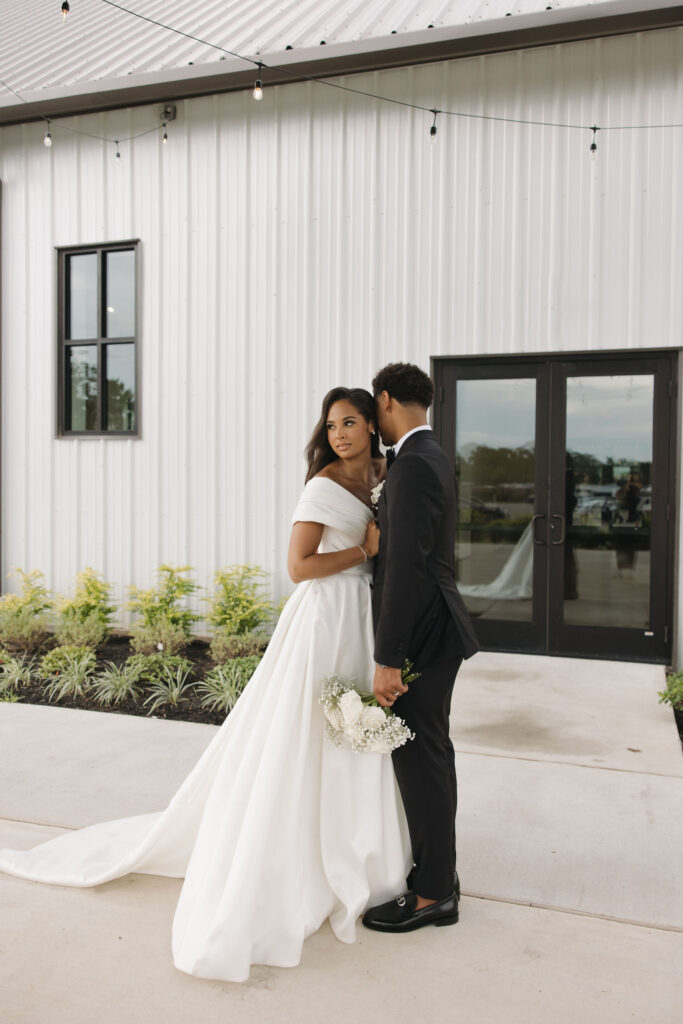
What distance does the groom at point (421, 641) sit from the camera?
8.39ft

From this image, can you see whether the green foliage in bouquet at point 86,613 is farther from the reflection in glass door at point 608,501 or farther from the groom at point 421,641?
the groom at point 421,641

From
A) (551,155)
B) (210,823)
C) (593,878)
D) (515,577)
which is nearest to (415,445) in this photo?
(210,823)

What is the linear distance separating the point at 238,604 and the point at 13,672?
185 centimetres

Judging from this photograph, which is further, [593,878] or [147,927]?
[593,878]

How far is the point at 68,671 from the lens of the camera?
592 cm

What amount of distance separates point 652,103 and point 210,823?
6.21 meters

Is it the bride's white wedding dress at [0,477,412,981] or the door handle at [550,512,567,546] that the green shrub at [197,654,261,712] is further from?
the door handle at [550,512,567,546]

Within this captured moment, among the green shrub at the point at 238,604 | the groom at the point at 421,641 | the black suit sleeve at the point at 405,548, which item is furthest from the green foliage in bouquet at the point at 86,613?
the black suit sleeve at the point at 405,548

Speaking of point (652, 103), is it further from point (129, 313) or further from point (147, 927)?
Result: point (147, 927)

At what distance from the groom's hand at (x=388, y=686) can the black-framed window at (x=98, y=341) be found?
19.0 ft

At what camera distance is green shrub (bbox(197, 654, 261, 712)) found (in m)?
5.32

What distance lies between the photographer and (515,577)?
21.9 feet

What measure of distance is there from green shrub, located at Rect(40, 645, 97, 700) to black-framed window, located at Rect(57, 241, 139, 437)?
246 centimetres

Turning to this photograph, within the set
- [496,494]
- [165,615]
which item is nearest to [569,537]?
[496,494]
